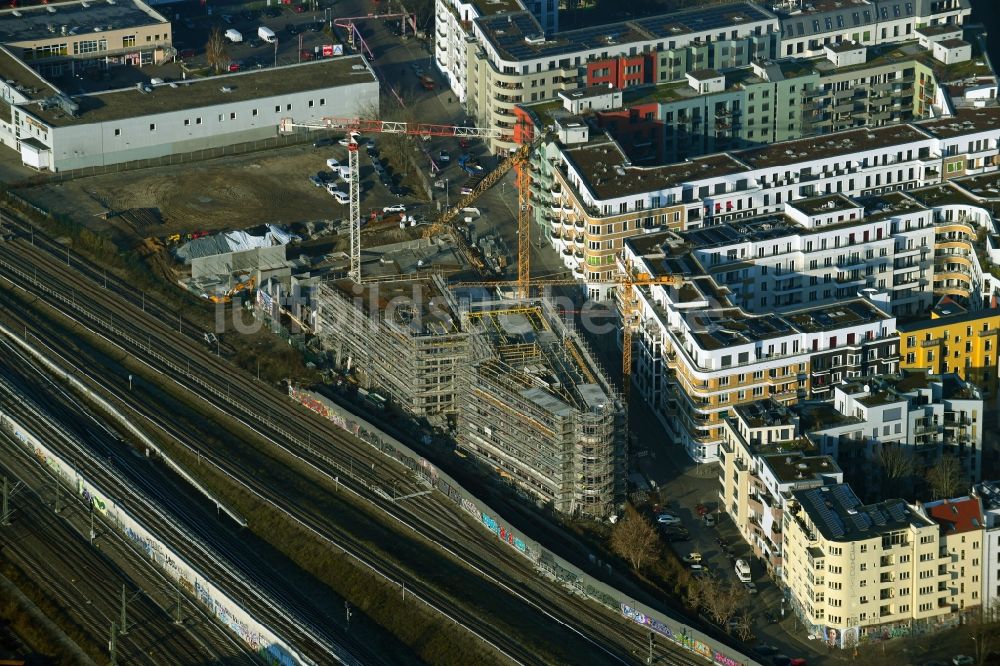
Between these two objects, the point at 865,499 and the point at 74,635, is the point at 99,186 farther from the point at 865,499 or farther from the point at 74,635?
the point at 865,499

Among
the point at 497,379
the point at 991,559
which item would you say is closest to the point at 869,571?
the point at 991,559

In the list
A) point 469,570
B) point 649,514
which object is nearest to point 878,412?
point 649,514

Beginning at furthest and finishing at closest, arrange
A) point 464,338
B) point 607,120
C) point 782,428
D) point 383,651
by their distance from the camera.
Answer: point 607,120, point 464,338, point 782,428, point 383,651

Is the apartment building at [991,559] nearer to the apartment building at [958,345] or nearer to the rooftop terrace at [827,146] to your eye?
the apartment building at [958,345]

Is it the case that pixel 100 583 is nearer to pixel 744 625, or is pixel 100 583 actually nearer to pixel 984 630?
pixel 744 625

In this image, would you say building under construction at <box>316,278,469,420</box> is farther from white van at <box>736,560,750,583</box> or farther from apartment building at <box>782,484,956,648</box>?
apartment building at <box>782,484,956,648</box>
